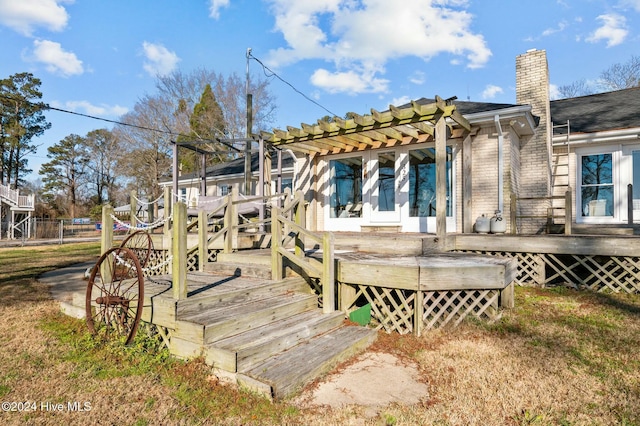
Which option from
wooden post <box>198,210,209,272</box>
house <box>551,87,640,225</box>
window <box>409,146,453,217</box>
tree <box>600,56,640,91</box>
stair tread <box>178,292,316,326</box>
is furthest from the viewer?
tree <box>600,56,640,91</box>

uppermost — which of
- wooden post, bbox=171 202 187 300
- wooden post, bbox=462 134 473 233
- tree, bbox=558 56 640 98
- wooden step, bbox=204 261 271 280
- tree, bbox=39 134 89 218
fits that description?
tree, bbox=558 56 640 98

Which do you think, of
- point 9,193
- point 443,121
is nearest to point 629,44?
point 443,121

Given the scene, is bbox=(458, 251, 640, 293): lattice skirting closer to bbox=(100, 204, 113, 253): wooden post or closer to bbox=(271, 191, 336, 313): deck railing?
bbox=(271, 191, 336, 313): deck railing

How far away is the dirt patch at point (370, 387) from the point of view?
104 inches

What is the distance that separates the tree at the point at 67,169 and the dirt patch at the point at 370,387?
43.5 meters

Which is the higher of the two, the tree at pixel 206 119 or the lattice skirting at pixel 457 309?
the tree at pixel 206 119

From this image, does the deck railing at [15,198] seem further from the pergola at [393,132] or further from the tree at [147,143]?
the pergola at [393,132]

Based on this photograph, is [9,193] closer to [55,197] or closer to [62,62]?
[62,62]

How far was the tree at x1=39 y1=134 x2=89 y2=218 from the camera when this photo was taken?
3734 centimetres

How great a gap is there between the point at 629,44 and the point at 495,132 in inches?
828

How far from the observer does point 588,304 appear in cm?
515

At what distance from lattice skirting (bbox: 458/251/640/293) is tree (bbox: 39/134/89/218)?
43189mm

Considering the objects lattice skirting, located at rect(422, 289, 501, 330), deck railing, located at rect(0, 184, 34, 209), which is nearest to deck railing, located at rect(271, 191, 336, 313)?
lattice skirting, located at rect(422, 289, 501, 330)

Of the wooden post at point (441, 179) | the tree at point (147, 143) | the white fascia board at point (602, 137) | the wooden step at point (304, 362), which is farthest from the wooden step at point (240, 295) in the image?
the tree at point (147, 143)
